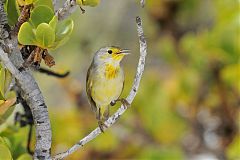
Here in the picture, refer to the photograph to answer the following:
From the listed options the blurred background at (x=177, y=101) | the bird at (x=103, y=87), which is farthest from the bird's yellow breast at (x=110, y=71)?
the blurred background at (x=177, y=101)

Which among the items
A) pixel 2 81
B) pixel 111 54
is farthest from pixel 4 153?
pixel 111 54

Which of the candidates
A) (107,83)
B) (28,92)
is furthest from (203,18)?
(28,92)

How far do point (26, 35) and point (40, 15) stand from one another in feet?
0.15

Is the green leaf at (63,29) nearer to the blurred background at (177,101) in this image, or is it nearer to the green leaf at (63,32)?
the green leaf at (63,32)

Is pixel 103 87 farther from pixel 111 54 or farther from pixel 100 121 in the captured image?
pixel 111 54

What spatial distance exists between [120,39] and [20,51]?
2.51 m

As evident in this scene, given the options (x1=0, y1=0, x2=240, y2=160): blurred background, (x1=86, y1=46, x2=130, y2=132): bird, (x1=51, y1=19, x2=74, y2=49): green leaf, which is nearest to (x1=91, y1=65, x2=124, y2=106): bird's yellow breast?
(x1=86, y1=46, x2=130, y2=132): bird

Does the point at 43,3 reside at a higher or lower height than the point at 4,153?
higher

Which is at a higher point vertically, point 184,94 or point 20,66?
point 20,66

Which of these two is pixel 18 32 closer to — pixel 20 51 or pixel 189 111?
pixel 20 51

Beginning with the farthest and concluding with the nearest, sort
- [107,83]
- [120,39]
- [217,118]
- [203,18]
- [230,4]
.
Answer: [120,39] < [203,18] < [230,4] < [217,118] < [107,83]

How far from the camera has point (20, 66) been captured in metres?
0.77

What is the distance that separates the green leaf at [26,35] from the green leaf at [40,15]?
0.02m

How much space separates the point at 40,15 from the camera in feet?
2.65
